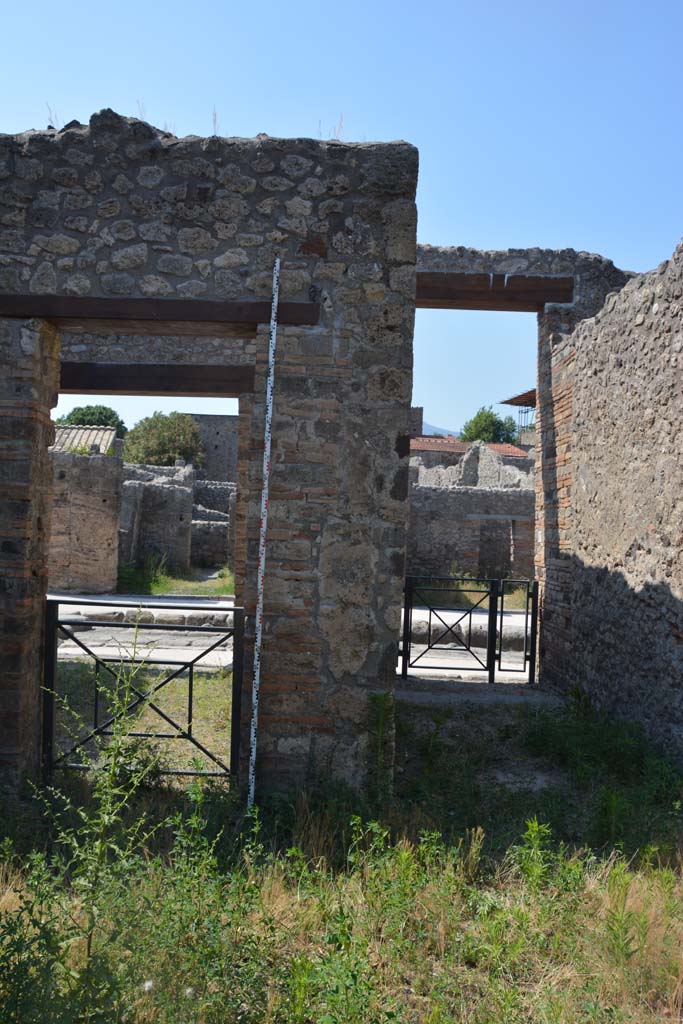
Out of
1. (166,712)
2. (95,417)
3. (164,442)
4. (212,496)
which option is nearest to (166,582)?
(212,496)

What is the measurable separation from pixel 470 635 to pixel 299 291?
5323mm

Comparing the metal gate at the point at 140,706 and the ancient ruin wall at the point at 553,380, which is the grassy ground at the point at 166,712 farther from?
the ancient ruin wall at the point at 553,380

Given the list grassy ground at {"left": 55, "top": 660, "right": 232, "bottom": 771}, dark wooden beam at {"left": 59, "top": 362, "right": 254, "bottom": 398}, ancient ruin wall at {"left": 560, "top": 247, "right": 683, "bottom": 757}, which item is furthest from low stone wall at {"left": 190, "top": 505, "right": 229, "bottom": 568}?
ancient ruin wall at {"left": 560, "top": 247, "right": 683, "bottom": 757}

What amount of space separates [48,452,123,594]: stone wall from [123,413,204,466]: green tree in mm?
18602

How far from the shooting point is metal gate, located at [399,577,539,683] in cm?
784

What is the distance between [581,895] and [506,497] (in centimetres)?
Result: 1388

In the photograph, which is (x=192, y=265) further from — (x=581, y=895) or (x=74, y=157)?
(x=581, y=895)

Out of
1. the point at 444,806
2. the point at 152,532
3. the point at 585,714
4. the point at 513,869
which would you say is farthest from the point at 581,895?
the point at 152,532

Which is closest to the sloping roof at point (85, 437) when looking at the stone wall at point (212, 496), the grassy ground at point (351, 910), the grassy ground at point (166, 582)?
the grassy ground at point (166, 582)

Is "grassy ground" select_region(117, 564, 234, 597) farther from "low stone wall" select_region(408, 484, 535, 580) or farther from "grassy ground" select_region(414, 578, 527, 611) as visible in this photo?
"low stone wall" select_region(408, 484, 535, 580)

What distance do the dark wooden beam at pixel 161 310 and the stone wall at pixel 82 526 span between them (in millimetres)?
9965

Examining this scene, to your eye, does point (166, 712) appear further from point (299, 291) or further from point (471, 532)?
point (471, 532)

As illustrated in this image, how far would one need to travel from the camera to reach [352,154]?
483 cm

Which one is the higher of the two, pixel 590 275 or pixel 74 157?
pixel 590 275
